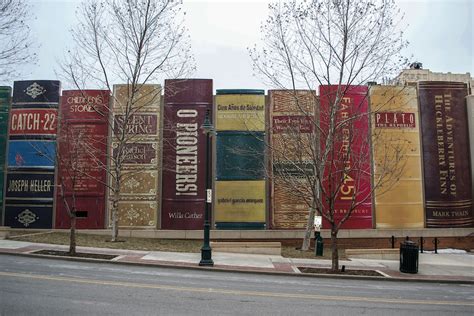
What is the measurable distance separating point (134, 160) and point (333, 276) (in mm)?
14754

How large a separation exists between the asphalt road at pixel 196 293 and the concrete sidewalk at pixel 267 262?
0.76m

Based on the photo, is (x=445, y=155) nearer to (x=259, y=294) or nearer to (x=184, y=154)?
(x=184, y=154)

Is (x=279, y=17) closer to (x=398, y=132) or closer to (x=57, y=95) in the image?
(x=398, y=132)

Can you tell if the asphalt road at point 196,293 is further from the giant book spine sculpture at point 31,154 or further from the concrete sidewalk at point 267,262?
the giant book spine sculpture at point 31,154

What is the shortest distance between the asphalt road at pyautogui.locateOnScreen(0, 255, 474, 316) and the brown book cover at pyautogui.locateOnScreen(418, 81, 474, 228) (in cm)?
1257

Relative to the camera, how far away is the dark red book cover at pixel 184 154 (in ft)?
79.5

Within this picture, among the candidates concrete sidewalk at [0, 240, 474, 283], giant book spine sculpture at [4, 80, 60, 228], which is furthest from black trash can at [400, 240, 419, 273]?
giant book spine sculpture at [4, 80, 60, 228]

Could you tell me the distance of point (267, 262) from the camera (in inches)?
637

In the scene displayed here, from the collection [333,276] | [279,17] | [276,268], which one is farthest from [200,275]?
[279,17]

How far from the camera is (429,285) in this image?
13.4 meters

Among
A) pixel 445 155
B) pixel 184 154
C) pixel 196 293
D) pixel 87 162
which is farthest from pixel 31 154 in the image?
pixel 445 155

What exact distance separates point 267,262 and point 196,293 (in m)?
6.67

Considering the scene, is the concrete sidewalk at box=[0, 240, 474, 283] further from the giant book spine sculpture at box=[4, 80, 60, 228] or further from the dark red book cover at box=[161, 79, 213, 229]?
the dark red book cover at box=[161, 79, 213, 229]

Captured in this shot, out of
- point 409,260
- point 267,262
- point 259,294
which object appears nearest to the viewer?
point 259,294
